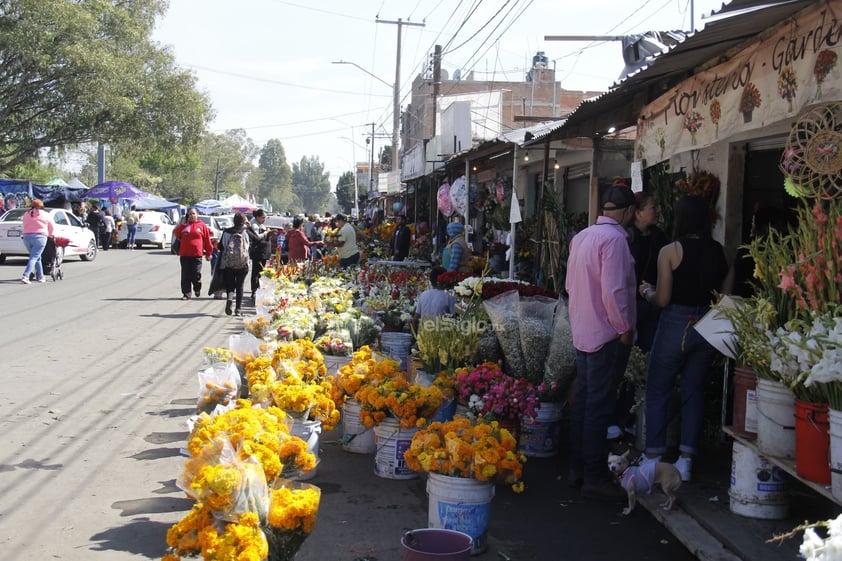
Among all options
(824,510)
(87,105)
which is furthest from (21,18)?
(824,510)

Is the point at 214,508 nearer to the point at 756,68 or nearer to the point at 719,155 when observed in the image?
the point at 756,68

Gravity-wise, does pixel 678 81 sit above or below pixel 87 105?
below

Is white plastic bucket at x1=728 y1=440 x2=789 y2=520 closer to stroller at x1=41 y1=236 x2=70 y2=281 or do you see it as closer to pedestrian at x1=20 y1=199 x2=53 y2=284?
pedestrian at x1=20 y1=199 x2=53 y2=284

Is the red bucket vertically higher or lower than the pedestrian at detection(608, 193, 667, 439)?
lower

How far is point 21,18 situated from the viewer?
28.4 meters

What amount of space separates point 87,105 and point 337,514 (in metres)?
29.7

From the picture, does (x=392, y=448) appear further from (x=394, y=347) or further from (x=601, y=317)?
(x=394, y=347)

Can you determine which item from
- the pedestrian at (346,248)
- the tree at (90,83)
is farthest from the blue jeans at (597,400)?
the tree at (90,83)

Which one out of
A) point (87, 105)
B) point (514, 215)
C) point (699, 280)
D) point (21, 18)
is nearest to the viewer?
point (699, 280)

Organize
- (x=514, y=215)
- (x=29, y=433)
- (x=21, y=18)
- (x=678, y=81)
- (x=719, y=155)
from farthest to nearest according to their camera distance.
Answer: (x=21, y=18) < (x=514, y=215) < (x=719, y=155) < (x=678, y=81) < (x=29, y=433)

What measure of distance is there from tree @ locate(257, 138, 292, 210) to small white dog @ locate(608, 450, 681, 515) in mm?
179354

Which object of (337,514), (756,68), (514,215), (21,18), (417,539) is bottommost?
(337,514)

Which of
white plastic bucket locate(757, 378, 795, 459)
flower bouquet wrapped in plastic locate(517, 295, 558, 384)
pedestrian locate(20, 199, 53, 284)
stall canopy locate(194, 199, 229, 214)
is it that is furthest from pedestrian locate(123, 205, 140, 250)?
white plastic bucket locate(757, 378, 795, 459)

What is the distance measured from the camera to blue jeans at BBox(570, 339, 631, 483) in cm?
541
